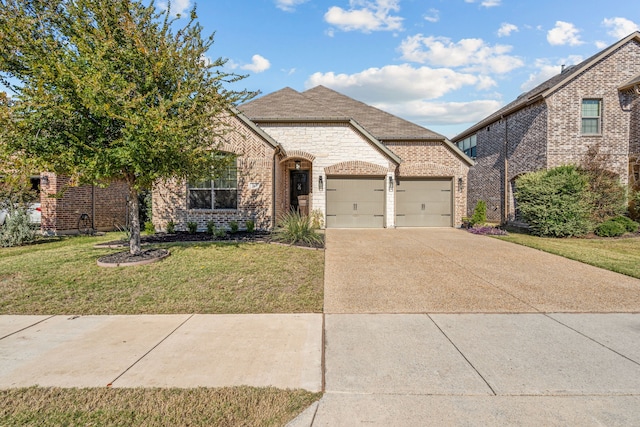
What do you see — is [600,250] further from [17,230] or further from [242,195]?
[17,230]

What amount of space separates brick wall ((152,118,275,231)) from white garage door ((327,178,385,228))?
3.45 meters

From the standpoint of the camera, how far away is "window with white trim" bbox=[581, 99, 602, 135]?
15312 mm

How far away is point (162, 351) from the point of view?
379 cm

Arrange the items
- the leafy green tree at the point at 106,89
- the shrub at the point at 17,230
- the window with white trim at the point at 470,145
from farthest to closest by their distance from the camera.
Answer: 1. the window with white trim at the point at 470,145
2. the shrub at the point at 17,230
3. the leafy green tree at the point at 106,89

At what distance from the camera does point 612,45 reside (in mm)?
15367

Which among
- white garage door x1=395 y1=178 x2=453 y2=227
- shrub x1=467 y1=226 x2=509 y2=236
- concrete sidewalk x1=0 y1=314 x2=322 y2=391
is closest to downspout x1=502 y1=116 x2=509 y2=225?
white garage door x1=395 y1=178 x2=453 y2=227

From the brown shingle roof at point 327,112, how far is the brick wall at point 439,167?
2.06ft

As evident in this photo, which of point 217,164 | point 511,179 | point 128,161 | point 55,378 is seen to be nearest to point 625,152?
point 511,179

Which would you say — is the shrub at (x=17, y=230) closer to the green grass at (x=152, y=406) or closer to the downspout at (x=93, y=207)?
the downspout at (x=93, y=207)

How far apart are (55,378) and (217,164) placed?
6.11 meters

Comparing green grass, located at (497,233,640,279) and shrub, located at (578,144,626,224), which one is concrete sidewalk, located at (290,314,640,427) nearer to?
green grass, located at (497,233,640,279)

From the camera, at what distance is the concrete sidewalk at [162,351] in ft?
10.6

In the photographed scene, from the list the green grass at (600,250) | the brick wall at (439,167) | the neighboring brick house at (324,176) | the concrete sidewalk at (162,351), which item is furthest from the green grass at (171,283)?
the brick wall at (439,167)

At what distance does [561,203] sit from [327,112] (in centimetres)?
990
